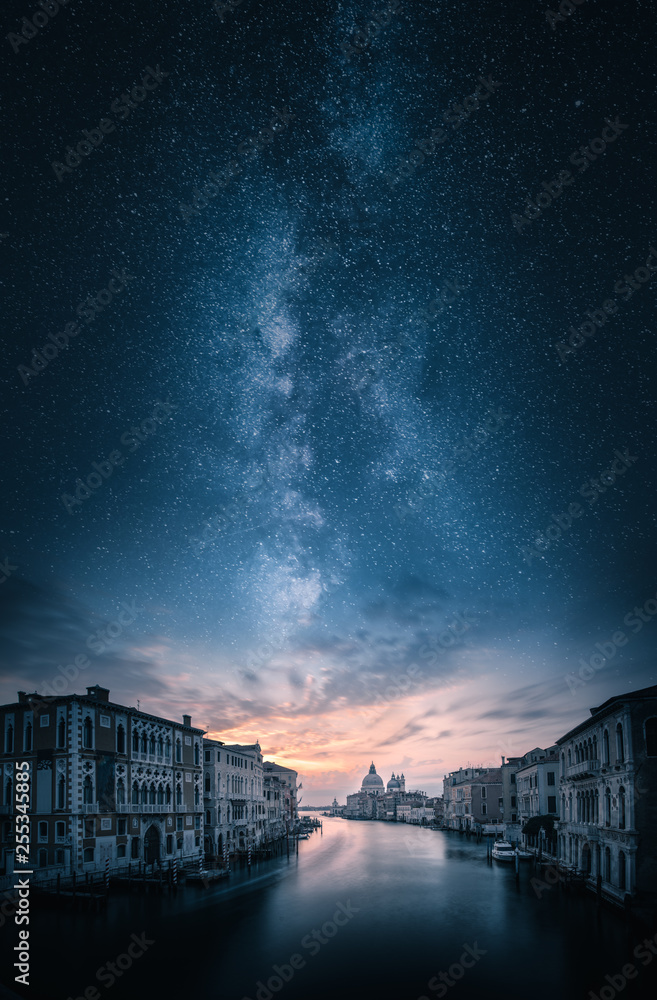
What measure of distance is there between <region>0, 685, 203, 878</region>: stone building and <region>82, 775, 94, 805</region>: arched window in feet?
0.08

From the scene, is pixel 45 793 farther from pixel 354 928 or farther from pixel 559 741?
pixel 559 741

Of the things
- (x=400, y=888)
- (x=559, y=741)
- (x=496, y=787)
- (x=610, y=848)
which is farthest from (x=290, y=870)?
(x=496, y=787)

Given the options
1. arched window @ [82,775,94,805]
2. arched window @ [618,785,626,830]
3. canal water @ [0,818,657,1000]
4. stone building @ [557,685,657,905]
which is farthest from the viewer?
arched window @ [82,775,94,805]

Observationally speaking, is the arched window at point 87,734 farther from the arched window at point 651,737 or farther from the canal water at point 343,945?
the arched window at point 651,737

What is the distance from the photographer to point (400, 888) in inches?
1816

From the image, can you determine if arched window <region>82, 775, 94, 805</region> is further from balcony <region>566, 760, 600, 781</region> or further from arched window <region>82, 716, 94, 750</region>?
balcony <region>566, 760, 600, 781</region>

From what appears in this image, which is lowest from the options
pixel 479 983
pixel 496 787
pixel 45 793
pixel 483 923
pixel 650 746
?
pixel 496 787

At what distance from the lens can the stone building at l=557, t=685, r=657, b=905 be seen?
30000 millimetres

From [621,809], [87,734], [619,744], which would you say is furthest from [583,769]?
[87,734]

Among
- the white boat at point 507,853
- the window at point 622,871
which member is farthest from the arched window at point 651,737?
the white boat at point 507,853

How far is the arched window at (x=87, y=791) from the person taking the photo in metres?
41.1

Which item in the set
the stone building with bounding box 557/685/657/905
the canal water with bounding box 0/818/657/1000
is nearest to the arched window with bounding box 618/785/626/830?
the stone building with bounding box 557/685/657/905

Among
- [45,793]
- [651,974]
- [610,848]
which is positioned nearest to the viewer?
[651,974]

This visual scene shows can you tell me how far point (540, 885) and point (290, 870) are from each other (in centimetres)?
2515
